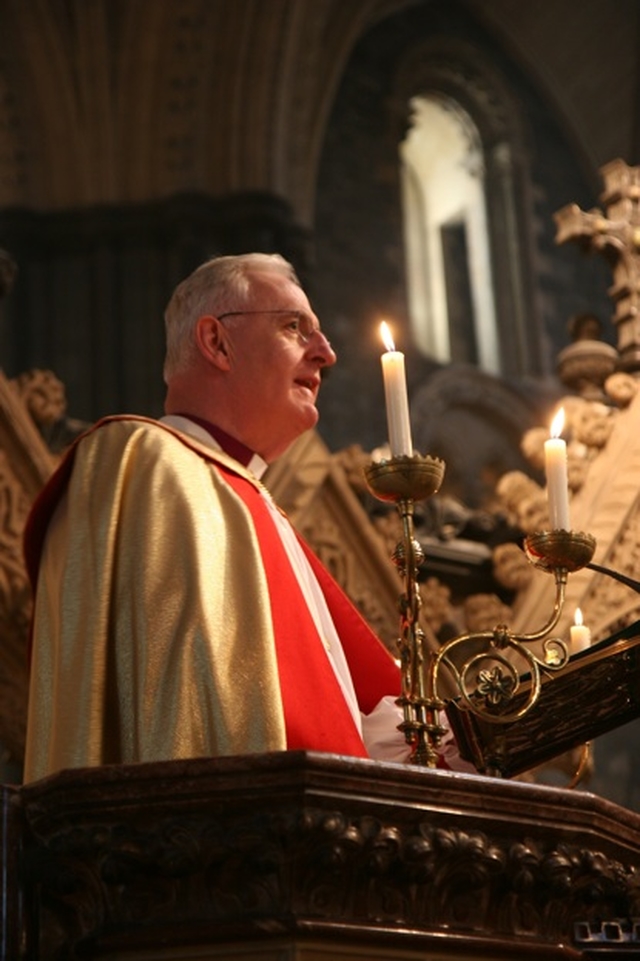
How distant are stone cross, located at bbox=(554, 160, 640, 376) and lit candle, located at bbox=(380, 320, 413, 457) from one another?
3.04 m

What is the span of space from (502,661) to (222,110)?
795cm

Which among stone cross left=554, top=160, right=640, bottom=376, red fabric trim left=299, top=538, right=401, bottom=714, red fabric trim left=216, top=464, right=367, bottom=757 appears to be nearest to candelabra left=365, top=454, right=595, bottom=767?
red fabric trim left=216, top=464, right=367, bottom=757

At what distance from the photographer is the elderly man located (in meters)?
2.73

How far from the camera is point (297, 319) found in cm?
348

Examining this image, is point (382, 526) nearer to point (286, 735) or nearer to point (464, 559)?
point (464, 559)

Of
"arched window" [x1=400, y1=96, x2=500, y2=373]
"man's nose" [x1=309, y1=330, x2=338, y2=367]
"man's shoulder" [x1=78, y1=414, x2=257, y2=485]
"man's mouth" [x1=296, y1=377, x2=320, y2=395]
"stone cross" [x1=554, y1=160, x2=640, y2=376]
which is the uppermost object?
"arched window" [x1=400, y1=96, x2=500, y2=373]

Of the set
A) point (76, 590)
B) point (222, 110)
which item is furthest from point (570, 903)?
point (222, 110)

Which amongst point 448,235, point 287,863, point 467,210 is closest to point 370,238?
point 448,235

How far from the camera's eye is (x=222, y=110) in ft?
34.3

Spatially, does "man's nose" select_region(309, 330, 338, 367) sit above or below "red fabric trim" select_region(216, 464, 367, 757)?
above

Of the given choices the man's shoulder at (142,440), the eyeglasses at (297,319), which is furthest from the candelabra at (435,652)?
the eyeglasses at (297,319)

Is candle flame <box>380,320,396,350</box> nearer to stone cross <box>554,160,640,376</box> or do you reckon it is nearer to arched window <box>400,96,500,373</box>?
stone cross <box>554,160,640,376</box>

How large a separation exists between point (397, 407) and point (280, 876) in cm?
88

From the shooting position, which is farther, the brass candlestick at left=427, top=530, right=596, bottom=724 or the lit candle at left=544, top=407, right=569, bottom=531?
the lit candle at left=544, top=407, right=569, bottom=531
